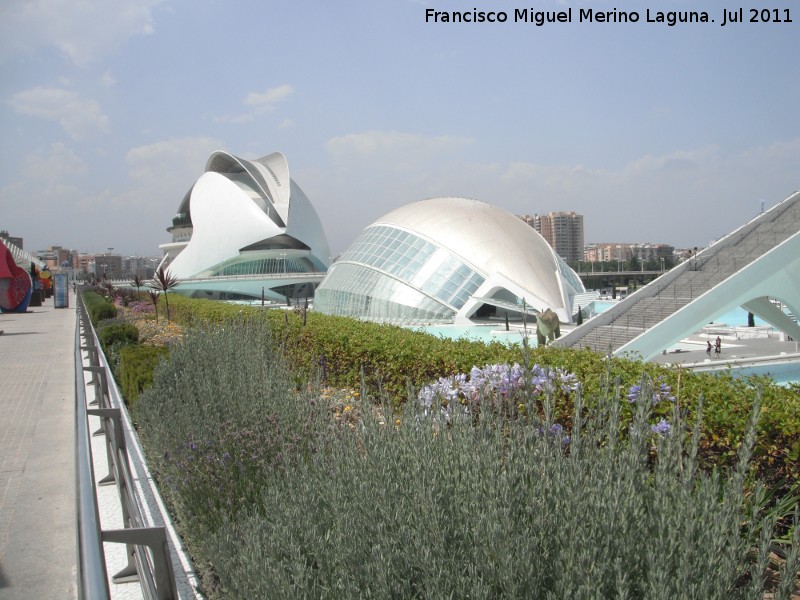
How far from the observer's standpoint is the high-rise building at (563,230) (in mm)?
149250

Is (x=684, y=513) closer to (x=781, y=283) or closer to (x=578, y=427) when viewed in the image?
(x=578, y=427)

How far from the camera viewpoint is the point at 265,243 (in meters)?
54.6

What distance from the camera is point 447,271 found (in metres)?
25.0

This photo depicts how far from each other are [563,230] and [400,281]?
5189 inches

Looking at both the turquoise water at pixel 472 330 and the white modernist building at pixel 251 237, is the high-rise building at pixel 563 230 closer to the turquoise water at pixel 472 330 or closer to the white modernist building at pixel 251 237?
the white modernist building at pixel 251 237

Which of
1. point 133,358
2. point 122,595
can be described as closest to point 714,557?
point 122,595

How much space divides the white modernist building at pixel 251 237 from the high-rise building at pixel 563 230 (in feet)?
324

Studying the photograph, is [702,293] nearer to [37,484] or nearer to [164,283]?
[37,484]

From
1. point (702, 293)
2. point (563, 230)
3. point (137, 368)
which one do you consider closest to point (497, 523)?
point (137, 368)

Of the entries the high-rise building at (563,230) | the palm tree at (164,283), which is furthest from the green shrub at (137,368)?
the high-rise building at (563,230)

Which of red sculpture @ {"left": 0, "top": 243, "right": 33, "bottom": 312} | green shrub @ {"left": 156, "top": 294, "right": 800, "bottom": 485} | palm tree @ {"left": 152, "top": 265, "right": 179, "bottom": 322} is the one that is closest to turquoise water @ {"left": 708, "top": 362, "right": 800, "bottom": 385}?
green shrub @ {"left": 156, "top": 294, "right": 800, "bottom": 485}

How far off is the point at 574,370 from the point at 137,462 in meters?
4.32

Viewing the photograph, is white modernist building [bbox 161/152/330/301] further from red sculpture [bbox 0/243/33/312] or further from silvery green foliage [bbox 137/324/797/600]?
silvery green foliage [bbox 137/324/797/600]

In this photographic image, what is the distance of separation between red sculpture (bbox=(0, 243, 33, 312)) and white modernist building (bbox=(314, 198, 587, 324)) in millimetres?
16067
